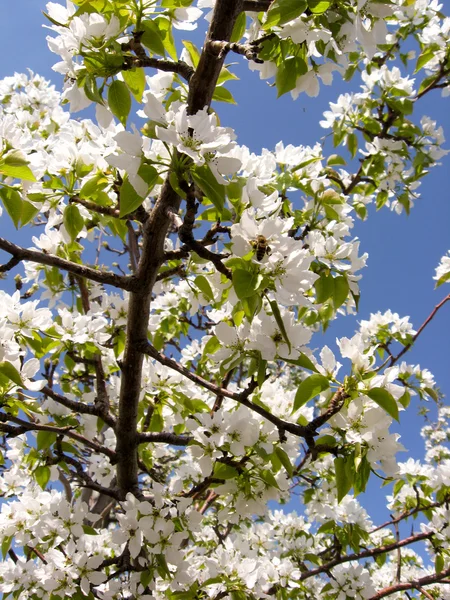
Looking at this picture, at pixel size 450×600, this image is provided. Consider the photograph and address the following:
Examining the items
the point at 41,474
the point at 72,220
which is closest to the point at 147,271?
the point at 72,220

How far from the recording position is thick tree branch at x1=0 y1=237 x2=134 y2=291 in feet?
5.21

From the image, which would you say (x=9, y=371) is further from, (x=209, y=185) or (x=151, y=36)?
(x=151, y=36)

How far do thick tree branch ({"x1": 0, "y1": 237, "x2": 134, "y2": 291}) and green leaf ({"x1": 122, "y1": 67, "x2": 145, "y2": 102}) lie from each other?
26.0 inches

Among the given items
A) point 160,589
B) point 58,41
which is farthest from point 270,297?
point 160,589

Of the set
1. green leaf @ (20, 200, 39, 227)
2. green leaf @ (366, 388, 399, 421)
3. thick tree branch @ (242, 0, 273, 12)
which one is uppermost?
thick tree branch @ (242, 0, 273, 12)

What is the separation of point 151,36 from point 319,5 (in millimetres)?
552

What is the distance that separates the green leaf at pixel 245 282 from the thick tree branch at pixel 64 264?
0.68 metres

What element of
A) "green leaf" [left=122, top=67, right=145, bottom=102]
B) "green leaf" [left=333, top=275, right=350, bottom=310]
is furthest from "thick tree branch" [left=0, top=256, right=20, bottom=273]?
"green leaf" [left=333, top=275, right=350, bottom=310]

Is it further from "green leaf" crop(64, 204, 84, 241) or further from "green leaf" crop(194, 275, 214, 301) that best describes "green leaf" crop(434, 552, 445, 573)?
"green leaf" crop(64, 204, 84, 241)

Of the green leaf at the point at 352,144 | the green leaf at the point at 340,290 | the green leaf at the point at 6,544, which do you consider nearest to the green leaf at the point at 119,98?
the green leaf at the point at 340,290

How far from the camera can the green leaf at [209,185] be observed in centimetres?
125

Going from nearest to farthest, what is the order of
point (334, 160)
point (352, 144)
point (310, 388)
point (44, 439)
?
point (310, 388)
point (44, 439)
point (334, 160)
point (352, 144)

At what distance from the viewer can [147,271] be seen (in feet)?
5.97

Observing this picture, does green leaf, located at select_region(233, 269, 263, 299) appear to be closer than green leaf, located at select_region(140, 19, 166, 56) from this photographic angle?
Yes
